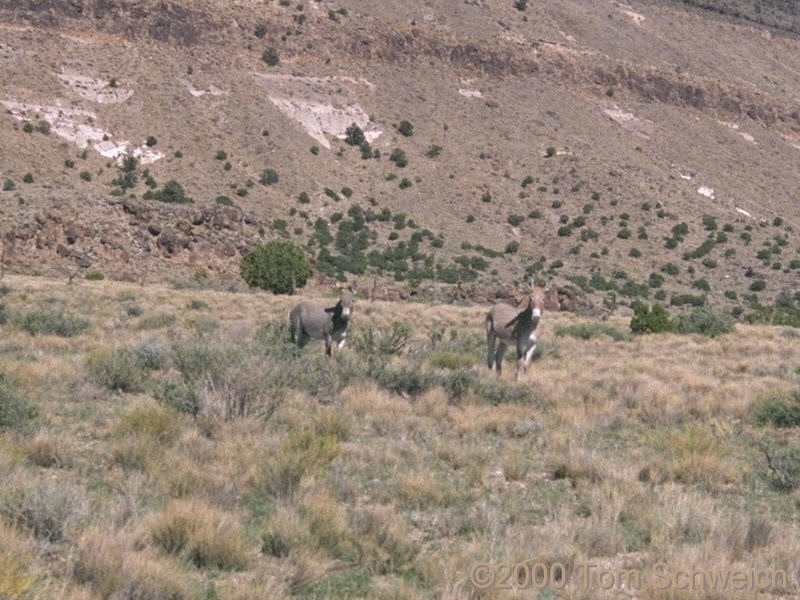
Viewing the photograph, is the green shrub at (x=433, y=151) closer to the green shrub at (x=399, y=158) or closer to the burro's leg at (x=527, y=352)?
the green shrub at (x=399, y=158)

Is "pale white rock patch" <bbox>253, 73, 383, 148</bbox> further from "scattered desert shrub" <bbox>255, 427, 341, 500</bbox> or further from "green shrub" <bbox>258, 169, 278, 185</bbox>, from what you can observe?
"scattered desert shrub" <bbox>255, 427, 341, 500</bbox>

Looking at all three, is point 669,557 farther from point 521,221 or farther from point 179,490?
point 521,221

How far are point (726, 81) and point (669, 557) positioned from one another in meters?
99.1

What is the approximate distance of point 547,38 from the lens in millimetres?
90938

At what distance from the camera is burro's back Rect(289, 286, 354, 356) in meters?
15.8

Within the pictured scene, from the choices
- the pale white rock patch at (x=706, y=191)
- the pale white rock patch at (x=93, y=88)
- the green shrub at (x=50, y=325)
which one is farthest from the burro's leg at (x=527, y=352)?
the pale white rock patch at (x=706, y=191)

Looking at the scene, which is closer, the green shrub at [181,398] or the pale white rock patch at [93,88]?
the green shrub at [181,398]

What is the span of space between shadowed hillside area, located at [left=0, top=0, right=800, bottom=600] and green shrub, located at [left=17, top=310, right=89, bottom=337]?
14 cm

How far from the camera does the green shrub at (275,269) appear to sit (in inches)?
1563

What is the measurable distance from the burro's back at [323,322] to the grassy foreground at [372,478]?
1276mm

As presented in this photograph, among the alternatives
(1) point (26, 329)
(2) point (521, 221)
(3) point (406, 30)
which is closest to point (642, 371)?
(1) point (26, 329)

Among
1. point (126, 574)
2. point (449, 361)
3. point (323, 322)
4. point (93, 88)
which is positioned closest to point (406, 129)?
point (93, 88)

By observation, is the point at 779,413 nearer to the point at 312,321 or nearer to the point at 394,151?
the point at 312,321

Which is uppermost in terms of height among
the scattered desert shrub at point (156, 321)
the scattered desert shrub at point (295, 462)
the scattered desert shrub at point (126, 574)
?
the scattered desert shrub at point (126, 574)
